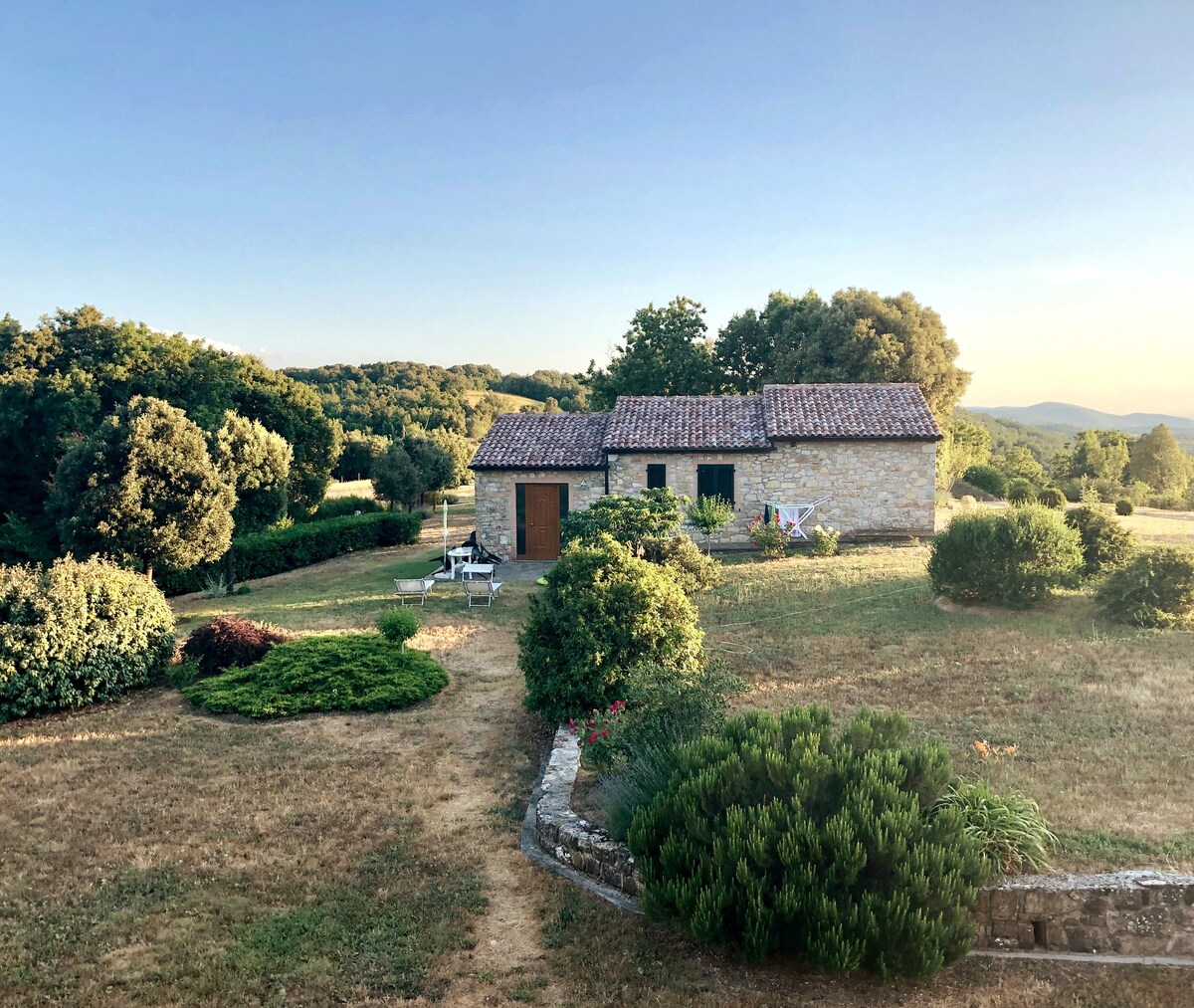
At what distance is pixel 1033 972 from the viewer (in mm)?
4766

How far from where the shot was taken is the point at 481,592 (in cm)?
1691

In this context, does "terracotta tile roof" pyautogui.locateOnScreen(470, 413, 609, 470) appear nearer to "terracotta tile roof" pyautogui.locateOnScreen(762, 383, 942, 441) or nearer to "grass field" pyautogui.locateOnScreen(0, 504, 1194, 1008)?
"terracotta tile roof" pyautogui.locateOnScreen(762, 383, 942, 441)

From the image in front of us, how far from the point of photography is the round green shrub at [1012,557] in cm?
1280

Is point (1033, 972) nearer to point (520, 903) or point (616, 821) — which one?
point (616, 821)

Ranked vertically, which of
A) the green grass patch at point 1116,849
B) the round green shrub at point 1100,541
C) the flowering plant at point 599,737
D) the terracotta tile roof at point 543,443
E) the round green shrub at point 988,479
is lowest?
the green grass patch at point 1116,849

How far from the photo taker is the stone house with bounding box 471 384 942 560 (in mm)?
20734

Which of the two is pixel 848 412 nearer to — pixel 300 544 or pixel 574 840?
pixel 300 544

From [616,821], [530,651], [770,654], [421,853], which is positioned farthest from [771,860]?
[770,654]

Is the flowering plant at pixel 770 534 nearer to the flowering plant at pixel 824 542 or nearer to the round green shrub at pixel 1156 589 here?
the flowering plant at pixel 824 542

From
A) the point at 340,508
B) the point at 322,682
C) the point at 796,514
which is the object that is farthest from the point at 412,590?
the point at 340,508

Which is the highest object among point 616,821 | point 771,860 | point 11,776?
point 771,860

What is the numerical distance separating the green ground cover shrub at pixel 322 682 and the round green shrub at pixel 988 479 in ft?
97.7

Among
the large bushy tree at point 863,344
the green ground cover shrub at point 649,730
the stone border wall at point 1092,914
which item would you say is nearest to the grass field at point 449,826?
the stone border wall at point 1092,914

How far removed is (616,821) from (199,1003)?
2.93 m
